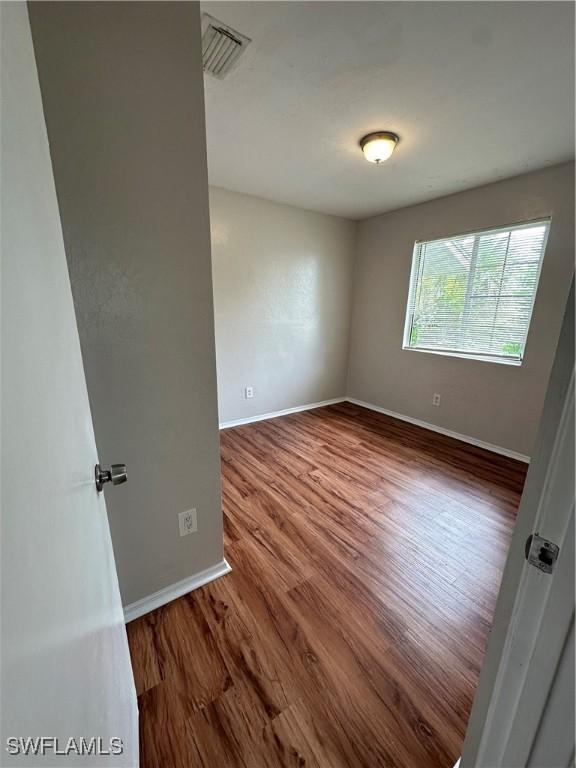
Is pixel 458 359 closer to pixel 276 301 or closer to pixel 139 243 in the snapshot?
pixel 276 301

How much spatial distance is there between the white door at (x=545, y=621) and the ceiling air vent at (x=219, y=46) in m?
1.68

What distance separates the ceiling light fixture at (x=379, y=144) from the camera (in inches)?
75.1

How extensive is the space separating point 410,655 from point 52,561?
1.41 meters

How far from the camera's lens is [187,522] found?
53.1 inches

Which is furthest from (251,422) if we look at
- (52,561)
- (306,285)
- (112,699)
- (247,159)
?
(52,561)

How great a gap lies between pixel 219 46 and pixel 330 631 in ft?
8.42

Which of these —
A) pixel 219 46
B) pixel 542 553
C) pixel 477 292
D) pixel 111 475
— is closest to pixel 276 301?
pixel 477 292

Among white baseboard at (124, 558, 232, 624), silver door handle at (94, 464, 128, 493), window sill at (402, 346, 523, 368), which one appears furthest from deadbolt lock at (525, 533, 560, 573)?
window sill at (402, 346, 523, 368)

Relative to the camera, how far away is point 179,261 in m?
1.10

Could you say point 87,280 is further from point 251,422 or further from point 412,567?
point 251,422

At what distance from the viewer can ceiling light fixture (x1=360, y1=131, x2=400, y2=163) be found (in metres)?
1.91

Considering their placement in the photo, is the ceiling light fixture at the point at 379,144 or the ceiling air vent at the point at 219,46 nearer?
the ceiling air vent at the point at 219,46

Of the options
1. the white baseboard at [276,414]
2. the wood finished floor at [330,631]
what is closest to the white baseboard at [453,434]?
the white baseboard at [276,414]

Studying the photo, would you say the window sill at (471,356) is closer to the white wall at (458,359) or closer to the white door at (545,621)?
the white wall at (458,359)
